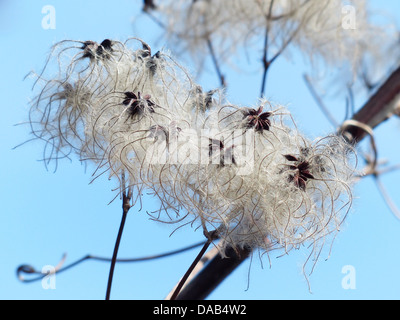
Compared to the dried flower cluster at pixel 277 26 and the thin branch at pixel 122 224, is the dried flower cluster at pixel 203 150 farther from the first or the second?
the dried flower cluster at pixel 277 26

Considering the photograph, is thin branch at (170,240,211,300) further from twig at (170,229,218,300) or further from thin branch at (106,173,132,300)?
thin branch at (106,173,132,300)

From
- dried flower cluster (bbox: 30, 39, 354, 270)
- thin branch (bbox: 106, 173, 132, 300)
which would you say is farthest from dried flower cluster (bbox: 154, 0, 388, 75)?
thin branch (bbox: 106, 173, 132, 300)

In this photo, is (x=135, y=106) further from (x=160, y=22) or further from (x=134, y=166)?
(x=160, y=22)

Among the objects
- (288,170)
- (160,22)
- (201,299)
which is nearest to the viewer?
(288,170)

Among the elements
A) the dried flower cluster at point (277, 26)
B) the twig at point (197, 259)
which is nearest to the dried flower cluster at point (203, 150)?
the twig at point (197, 259)

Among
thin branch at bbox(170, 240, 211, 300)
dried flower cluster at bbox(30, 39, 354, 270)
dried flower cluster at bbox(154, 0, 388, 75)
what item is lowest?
thin branch at bbox(170, 240, 211, 300)

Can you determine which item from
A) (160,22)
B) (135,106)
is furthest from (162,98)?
(160,22)

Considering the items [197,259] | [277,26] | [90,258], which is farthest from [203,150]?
[277,26]
